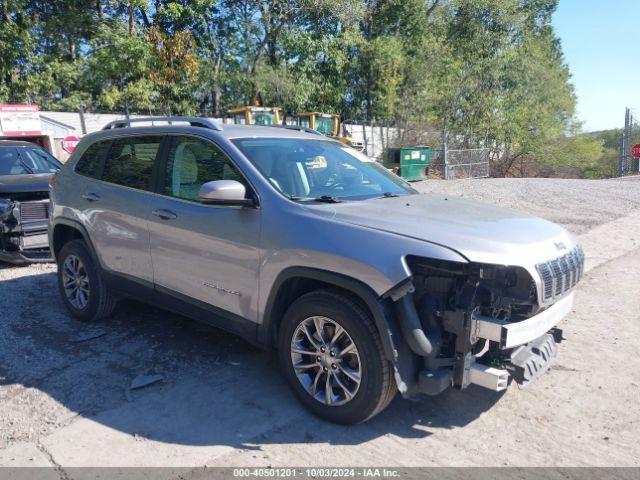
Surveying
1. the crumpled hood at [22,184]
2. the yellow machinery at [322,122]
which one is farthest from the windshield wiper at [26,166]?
the yellow machinery at [322,122]

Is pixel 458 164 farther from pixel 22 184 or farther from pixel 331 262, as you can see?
pixel 331 262

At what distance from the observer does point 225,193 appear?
3510 mm

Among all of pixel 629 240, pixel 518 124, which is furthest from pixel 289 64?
pixel 629 240

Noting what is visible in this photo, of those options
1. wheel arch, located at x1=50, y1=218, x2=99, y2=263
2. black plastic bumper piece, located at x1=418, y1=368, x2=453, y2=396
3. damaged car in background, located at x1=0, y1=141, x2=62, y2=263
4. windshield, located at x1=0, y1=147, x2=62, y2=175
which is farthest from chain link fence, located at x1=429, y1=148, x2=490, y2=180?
black plastic bumper piece, located at x1=418, y1=368, x2=453, y2=396

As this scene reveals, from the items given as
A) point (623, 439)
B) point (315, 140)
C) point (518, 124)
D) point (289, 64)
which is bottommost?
point (623, 439)

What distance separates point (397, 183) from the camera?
457cm

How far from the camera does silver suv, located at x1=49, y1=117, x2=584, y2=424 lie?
3.02m

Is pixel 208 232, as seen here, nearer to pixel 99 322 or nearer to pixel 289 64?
pixel 99 322

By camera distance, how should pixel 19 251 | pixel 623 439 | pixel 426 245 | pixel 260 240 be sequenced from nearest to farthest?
pixel 426 245
pixel 623 439
pixel 260 240
pixel 19 251

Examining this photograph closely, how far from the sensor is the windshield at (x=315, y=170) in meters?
3.86

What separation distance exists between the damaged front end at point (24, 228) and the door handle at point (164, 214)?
3.48m

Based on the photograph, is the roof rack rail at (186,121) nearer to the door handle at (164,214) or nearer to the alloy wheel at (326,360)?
the door handle at (164,214)

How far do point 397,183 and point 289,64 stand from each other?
25.9 metres

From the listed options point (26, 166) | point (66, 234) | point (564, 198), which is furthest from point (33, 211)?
point (564, 198)
